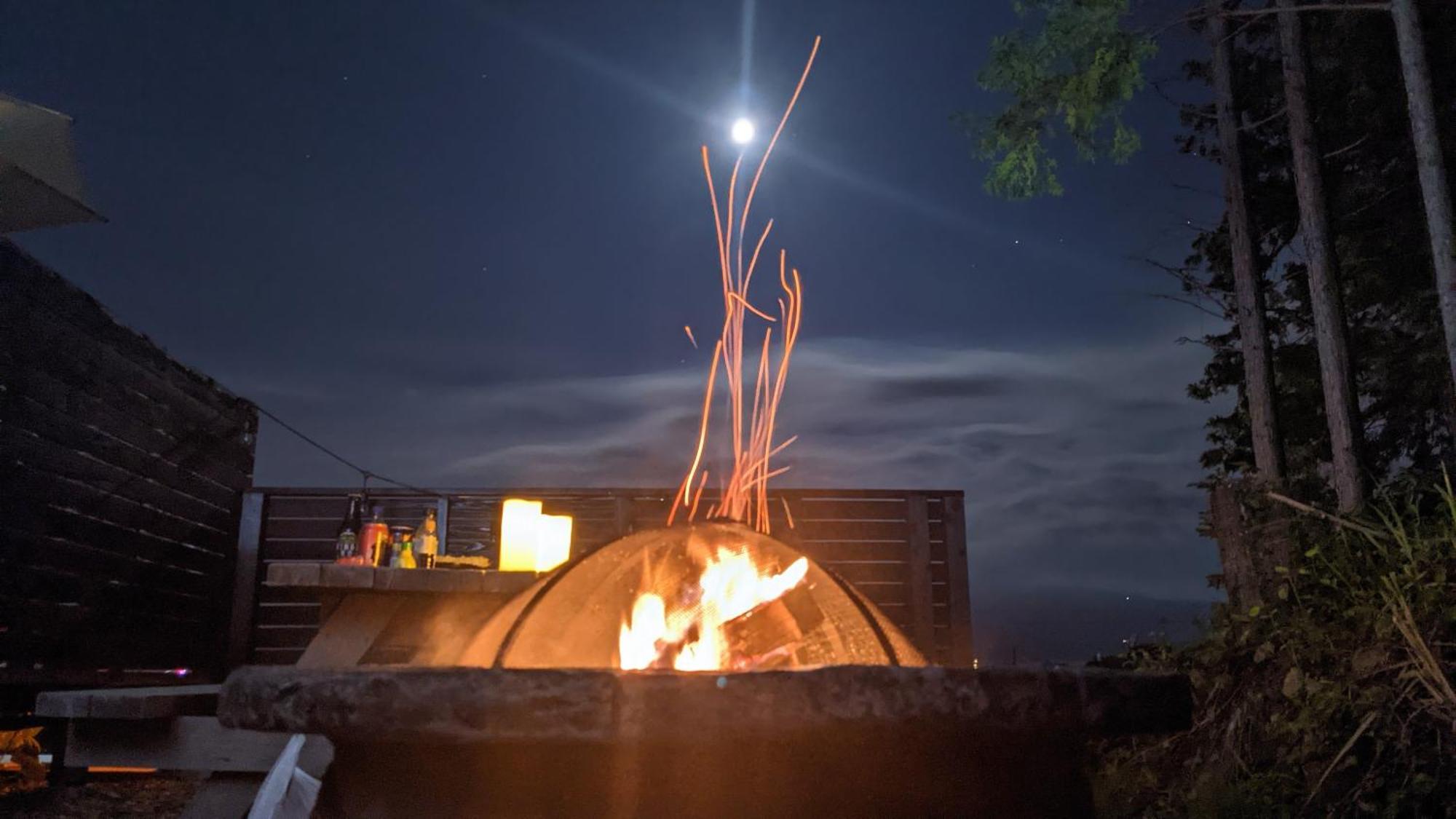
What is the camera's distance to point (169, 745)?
300 centimetres

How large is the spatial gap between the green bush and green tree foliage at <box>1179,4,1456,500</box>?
4.26 meters

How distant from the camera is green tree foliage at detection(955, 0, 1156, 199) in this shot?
708 cm

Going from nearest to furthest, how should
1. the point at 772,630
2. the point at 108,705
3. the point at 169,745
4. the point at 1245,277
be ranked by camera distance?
the point at 772,630 → the point at 108,705 → the point at 169,745 → the point at 1245,277

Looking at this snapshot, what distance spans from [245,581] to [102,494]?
5.83 ft

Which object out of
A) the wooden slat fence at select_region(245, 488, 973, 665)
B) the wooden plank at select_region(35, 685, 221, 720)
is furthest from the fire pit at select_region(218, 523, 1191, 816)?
the wooden slat fence at select_region(245, 488, 973, 665)

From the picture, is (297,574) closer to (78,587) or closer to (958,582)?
(78,587)

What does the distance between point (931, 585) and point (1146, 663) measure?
1.98m

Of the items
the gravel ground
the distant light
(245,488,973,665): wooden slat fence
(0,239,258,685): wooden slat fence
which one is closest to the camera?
the distant light

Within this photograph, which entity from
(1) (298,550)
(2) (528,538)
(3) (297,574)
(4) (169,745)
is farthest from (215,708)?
(1) (298,550)

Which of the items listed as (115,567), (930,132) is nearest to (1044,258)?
(930,132)

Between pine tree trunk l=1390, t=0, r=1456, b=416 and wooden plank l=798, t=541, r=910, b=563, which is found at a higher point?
pine tree trunk l=1390, t=0, r=1456, b=416

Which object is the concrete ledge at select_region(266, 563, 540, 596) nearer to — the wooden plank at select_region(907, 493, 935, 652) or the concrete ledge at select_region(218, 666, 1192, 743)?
the concrete ledge at select_region(218, 666, 1192, 743)

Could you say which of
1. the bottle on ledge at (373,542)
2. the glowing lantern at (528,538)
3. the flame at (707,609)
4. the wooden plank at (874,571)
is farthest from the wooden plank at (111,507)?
the wooden plank at (874,571)

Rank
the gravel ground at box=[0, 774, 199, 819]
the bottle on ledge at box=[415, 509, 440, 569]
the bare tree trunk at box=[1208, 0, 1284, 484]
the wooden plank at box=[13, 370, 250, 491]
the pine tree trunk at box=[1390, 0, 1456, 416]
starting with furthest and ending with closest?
the bare tree trunk at box=[1208, 0, 1284, 484]
the pine tree trunk at box=[1390, 0, 1456, 416]
the wooden plank at box=[13, 370, 250, 491]
the gravel ground at box=[0, 774, 199, 819]
the bottle on ledge at box=[415, 509, 440, 569]
